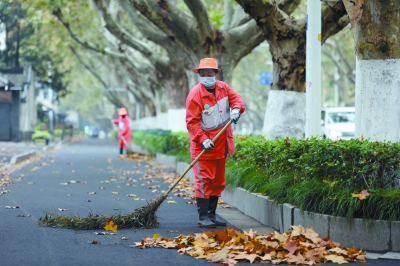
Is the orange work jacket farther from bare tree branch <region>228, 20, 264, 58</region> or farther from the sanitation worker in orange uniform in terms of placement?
the sanitation worker in orange uniform

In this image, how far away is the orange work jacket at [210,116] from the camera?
35.4 ft

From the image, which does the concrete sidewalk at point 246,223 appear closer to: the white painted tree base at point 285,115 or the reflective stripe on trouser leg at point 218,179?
A: the reflective stripe on trouser leg at point 218,179

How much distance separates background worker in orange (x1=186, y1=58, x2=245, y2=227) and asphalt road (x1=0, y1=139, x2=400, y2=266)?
0.41 m

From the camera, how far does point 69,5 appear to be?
A: 1331 inches

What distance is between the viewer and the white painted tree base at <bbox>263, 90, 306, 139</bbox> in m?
16.4

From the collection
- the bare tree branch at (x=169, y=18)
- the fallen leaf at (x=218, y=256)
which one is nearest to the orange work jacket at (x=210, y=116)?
the fallen leaf at (x=218, y=256)

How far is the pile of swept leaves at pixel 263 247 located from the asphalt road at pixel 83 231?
0.57 ft

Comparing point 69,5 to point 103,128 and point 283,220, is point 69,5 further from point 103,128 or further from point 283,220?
point 103,128

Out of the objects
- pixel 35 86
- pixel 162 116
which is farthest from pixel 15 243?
pixel 35 86

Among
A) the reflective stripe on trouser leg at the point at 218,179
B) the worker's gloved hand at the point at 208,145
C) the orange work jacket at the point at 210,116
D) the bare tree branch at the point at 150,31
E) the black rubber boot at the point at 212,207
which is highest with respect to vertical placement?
the bare tree branch at the point at 150,31

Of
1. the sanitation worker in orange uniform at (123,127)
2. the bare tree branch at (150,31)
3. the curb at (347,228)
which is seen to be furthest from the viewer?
the sanitation worker in orange uniform at (123,127)

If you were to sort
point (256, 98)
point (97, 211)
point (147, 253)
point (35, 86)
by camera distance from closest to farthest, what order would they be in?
1. point (147, 253)
2. point (97, 211)
3. point (35, 86)
4. point (256, 98)

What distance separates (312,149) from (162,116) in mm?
32566

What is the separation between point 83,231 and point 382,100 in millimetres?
3843
